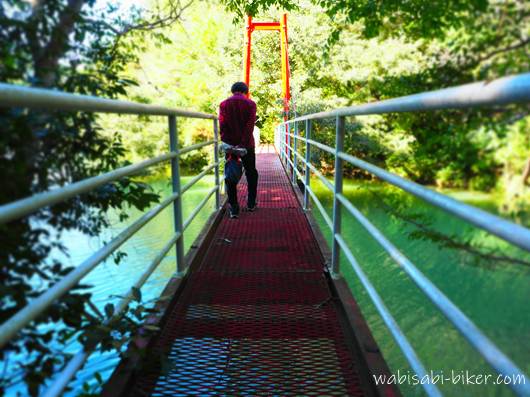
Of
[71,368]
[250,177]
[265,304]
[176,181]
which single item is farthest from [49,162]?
[250,177]

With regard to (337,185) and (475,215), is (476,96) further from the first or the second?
(337,185)

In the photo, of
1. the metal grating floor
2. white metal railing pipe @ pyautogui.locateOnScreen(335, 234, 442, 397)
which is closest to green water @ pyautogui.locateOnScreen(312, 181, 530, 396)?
white metal railing pipe @ pyautogui.locateOnScreen(335, 234, 442, 397)

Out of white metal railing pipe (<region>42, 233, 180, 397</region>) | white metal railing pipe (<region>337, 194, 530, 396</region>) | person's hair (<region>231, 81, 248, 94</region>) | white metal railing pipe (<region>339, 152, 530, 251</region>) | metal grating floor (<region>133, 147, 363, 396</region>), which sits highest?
person's hair (<region>231, 81, 248, 94</region>)

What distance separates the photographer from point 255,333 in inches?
73.5

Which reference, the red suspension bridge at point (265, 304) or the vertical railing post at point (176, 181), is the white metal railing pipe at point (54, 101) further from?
the vertical railing post at point (176, 181)

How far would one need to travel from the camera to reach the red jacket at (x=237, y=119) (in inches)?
154

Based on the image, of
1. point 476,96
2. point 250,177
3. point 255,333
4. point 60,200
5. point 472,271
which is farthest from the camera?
point 250,177

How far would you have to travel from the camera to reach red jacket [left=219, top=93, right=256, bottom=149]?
3.91m

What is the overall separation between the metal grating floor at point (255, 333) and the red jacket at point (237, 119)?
1336 mm

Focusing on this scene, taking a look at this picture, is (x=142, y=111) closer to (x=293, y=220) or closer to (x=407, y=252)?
(x=407, y=252)

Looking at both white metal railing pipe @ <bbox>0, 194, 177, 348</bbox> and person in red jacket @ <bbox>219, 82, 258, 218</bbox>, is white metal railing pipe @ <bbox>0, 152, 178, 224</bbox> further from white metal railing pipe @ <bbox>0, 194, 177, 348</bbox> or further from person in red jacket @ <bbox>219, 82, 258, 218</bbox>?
person in red jacket @ <bbox>219, 82, 258, 218</bbox>

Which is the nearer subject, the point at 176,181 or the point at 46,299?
the point at 46,299

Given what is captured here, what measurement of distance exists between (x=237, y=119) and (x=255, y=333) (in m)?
2.50

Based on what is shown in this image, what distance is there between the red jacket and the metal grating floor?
134 cm
